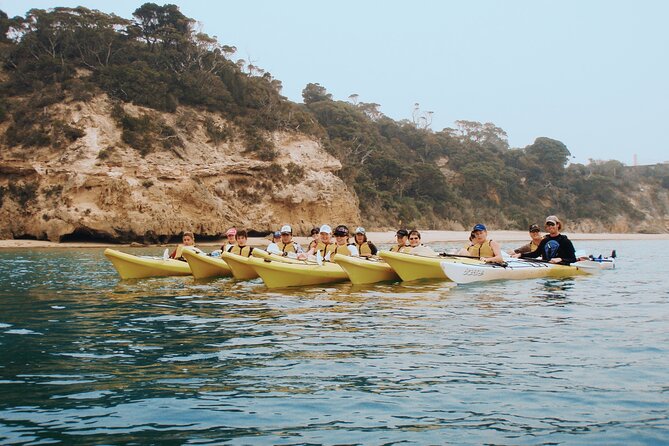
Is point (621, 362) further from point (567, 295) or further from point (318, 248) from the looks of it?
point (318, 248)

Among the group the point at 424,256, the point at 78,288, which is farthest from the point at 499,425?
the point at 78,288

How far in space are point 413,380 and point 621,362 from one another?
2.00 metres

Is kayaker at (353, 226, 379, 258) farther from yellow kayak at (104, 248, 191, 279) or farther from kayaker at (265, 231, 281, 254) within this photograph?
yellow kayak at (104, 248, 191, 279)

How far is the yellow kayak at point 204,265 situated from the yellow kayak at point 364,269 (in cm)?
326

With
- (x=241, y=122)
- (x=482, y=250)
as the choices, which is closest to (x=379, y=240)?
(x=241, y=122)

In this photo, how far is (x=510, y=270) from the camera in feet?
43.2

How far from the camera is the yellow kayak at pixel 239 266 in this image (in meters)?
13.2

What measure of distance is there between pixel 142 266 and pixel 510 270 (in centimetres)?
813

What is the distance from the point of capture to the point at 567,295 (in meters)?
10.9

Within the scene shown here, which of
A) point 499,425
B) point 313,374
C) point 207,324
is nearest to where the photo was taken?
point 499,425

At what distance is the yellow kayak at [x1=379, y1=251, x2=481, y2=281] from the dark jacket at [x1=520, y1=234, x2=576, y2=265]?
2.59m

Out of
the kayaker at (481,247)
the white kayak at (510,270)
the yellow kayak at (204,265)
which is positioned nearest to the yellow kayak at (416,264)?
the white kayak at (510,270)

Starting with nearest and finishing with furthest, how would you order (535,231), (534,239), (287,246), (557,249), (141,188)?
(557,249)
(535,231)
(534,239)
(287,246)
(141,188)

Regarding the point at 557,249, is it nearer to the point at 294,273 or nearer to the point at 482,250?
the point at 482,250
